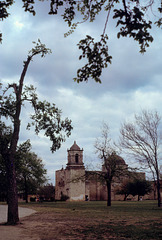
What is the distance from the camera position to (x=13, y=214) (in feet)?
35.8

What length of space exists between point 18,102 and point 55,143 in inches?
107

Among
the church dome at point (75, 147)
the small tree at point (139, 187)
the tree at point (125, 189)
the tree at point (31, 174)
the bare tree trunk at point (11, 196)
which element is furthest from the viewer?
the church dome at point (75, 147)

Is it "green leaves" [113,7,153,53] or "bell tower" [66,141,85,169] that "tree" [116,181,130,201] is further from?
"green leaves" [113,7,153,53]

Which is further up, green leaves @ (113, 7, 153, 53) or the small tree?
green leaves @ (113, 7, 153, 53)

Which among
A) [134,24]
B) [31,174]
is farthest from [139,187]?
[134,24]

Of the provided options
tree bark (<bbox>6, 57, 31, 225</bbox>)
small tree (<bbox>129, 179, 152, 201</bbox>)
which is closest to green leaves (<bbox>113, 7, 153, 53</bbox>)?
tree bark (<bbox>6, 57, 31, 225</bbox>)

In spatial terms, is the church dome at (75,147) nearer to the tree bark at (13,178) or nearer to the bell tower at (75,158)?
the bell tower at (75,158)

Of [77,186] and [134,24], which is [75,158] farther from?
[134,24]

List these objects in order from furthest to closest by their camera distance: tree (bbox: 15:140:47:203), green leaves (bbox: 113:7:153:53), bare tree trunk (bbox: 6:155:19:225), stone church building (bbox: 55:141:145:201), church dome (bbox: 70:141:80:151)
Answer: church dome (bbox: 70:141:80:151)
stone church building (bbox: 55:141:145:201)
tree (bbox: 15:140:47:203)
bare tree trunk (bbox: 6:155:19:225)
green leaves (bbox: 113:7:153:53)

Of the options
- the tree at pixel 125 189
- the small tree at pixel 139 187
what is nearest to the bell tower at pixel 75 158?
the tree at pixel 125 189

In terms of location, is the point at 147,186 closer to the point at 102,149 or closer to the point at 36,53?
the point at 102,149

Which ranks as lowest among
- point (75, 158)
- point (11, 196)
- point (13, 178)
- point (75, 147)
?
point (11, 196)

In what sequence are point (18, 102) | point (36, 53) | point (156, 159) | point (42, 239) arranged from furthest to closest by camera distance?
point (156, 159)
point (36, 53)
point (18, 102)
point (42, 239)

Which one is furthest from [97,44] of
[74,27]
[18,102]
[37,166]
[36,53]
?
[37,166]
